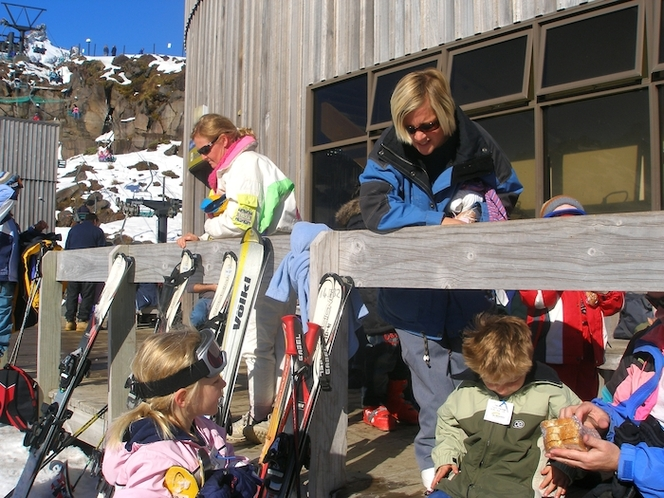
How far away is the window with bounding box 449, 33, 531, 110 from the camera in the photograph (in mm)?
5266

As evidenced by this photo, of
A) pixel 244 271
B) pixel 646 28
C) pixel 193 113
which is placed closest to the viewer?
pixel 244 271

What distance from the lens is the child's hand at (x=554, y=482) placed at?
239 centimetres

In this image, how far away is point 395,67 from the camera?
242 inches

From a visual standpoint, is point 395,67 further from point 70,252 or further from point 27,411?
point 27,411

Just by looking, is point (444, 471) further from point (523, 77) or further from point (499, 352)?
point (523, 77)

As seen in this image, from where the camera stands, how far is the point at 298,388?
265cm

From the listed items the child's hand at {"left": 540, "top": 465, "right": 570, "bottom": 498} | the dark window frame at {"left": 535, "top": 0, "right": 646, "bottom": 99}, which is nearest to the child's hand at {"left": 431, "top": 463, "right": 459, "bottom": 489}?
the child's hand at {"left": 540, "top": 465, "right": 570, "bottom": 498}

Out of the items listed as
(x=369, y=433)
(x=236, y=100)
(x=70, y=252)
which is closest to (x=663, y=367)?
(x=369, y=433)

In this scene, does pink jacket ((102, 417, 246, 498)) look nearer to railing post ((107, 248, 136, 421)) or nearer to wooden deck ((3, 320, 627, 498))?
wooden deck ((3, 320, 627, 498))

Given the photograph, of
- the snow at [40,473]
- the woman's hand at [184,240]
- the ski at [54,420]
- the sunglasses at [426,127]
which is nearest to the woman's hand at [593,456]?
the sunglasses at [426,127]

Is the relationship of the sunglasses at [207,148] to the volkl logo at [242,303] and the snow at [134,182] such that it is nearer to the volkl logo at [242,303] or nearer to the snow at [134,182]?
the volkl logo at [242,303]

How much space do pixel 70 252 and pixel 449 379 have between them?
11.2 feet

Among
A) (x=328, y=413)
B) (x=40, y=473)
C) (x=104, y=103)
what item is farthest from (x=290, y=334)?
(x=104, y=103)

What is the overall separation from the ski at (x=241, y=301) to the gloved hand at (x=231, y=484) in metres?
0.91
